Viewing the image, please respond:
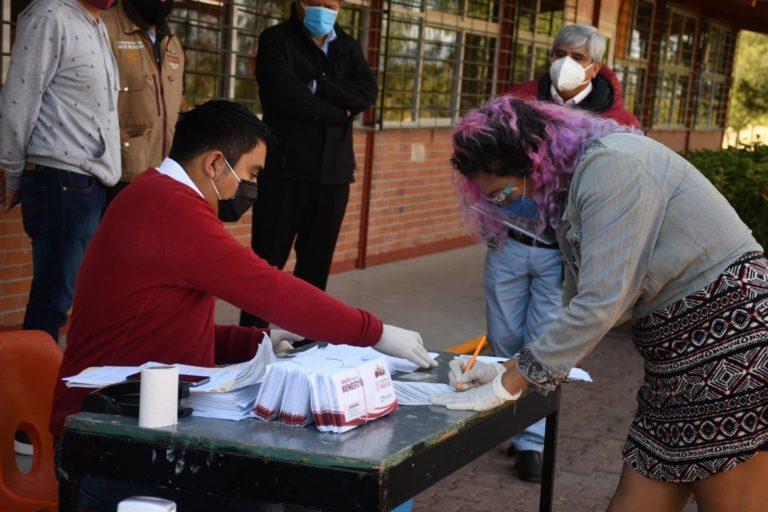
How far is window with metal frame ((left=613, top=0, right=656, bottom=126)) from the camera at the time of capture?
16656 millimetres

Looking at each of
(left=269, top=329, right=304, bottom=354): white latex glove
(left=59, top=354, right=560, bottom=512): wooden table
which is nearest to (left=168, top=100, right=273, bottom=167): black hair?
(left=269, top=329, right=304, bottom=354): white latex glove

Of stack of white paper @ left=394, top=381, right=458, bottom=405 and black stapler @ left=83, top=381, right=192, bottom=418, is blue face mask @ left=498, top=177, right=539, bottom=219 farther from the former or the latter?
black stapler @ left=83, top=381, right=192, bottom=418

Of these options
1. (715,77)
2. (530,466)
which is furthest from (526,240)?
(715,77)

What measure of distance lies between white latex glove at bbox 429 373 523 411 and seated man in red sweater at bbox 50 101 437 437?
0.32 metres

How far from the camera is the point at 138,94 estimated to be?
5.34m

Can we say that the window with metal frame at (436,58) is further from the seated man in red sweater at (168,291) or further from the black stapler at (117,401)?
the black stapler at (117,401)

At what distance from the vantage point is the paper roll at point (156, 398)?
8.03 feet

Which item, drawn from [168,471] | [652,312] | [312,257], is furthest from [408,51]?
[168,471]

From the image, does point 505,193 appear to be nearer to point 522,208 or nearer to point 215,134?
point 522,208

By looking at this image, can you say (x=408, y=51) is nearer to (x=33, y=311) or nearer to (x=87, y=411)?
(x=33, y=311)

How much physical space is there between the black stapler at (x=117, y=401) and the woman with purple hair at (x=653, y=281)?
765mm

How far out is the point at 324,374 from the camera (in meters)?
2.55

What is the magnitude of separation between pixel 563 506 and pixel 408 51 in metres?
6.44

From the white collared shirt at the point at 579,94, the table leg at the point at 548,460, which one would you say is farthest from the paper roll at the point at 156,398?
the white collared shirt at the point at 579,94
